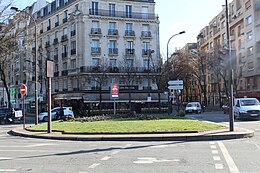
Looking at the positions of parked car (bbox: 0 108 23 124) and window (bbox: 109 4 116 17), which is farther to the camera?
window (bbox: 109 4 116 17)

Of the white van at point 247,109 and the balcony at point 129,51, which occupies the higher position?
the balcony at point 129,51

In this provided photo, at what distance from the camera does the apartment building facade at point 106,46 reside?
2162 inches

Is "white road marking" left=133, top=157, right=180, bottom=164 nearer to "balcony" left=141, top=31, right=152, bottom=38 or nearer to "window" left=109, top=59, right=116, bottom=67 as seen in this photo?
"window" left=109, top=59, right=116, bottom=67

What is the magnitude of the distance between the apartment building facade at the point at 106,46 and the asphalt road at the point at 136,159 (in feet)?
131

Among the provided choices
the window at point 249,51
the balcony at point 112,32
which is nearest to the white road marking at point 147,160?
the balcony at point 112,32

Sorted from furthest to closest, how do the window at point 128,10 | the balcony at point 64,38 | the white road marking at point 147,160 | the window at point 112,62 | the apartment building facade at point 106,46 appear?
1. the balcony at point 64,38
2. the window at point 128,10
3. the window at point 112,62
4. the apartment building facade at point 106,46
5. the white road marking at point 147,160

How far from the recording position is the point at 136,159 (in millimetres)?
9703

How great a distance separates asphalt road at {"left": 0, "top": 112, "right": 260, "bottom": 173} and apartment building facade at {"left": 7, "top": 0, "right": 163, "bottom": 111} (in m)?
39.8

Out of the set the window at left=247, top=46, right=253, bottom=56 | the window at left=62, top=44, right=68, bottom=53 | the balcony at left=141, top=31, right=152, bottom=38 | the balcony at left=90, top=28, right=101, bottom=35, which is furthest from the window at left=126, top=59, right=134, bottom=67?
the window at left=247, top=46, right=253, bottom=56

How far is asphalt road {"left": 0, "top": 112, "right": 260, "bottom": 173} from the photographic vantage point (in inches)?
325

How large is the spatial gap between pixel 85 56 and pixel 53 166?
4702cm

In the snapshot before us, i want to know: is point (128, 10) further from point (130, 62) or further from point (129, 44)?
point (130, 62)

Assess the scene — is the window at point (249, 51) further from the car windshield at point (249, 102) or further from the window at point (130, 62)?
the car windshield at point (249, 102)

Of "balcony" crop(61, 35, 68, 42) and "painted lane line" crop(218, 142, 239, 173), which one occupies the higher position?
"balcony" crop(61, 35, 68, 42)
